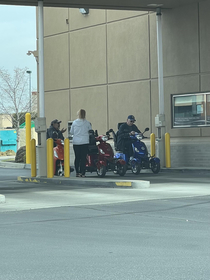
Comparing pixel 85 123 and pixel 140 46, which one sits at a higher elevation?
pixel 140 46

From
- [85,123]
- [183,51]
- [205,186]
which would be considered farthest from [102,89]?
[205,186]

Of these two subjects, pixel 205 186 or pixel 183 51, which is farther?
pixel 183 51

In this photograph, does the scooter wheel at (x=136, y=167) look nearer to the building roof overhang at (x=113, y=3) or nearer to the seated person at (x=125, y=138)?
the seated person at (x=125, y=138)

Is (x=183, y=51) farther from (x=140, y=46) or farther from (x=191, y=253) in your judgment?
(x=191, y=253)

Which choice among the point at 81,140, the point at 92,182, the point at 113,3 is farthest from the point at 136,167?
the point at 113,3

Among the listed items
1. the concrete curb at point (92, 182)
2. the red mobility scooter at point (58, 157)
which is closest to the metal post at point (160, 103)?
the red mobility scooter at point (58, 157)

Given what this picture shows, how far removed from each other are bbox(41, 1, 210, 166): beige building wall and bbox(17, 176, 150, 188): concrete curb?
236 inches

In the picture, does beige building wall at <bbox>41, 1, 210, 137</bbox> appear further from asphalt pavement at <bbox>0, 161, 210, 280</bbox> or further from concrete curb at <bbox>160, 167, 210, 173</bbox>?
asphalt pavement at <bbox>0, 161, 210, 280</bbox>

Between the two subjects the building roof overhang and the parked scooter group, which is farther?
the building roof overhang

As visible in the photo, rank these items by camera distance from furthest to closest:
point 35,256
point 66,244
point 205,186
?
point 205,186
point 66,244
point 35,256

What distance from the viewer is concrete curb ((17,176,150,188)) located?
44.8 ft

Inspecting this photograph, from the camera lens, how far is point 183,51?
66.3ft

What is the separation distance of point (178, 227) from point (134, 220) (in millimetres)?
896

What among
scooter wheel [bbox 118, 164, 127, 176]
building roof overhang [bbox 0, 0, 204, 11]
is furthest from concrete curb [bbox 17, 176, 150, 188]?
building roof overhang [bbox 0, 0, 204, 11]
